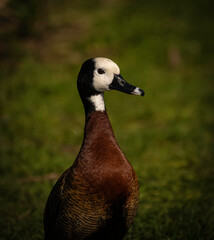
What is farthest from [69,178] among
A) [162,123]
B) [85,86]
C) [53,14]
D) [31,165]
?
[53,14]

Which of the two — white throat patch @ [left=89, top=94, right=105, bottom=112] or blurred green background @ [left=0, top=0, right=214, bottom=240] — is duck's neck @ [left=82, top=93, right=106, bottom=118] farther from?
blurred green background @ [left=0, top=0, right=214, bottom=240]

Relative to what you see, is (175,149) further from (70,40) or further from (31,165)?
(70,40)

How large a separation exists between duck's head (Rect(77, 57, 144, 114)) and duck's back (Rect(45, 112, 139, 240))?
0.14 m

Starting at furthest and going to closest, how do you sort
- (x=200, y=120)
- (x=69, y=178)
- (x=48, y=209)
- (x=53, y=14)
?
(x=53, y=14)
(x=200, y=120)
(x=48, y=209)
(x=69, y=178)

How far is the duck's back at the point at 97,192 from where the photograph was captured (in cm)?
205

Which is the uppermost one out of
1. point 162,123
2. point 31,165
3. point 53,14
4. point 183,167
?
point 53,14

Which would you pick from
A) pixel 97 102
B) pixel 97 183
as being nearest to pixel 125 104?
pixel 97 102

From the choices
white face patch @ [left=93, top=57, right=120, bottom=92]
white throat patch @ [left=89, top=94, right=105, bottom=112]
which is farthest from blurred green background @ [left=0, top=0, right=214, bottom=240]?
white face patch @ [left=93, top=57, right=120, bottom=92]

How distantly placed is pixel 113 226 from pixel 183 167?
1.95m

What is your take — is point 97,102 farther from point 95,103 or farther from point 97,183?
point 97,183

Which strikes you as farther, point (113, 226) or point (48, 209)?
point (48, 209)

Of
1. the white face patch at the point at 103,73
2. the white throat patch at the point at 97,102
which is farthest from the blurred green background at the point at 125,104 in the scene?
the white face patch at the point at 103,73

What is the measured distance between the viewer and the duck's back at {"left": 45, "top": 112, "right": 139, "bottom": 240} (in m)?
2.05

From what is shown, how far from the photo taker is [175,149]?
14.3ft
